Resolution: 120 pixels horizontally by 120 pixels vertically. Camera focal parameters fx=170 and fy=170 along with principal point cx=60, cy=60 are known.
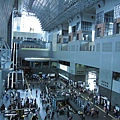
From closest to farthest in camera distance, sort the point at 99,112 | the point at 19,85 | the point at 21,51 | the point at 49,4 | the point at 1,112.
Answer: the point at 1,112, the point at 99,112, the point at 19,85, the point at 49,4, the point at 21,51

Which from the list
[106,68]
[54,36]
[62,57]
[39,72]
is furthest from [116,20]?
[54,36]

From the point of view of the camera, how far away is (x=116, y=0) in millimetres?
19094

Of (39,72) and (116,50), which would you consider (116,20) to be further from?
(39,72)

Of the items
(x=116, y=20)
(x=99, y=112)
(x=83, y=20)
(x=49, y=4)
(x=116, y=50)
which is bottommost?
(x=99, y=112)

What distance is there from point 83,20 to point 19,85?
15.1 metres

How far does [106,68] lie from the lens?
766 inches

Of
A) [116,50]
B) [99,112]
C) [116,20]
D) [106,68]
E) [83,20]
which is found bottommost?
[99,112]

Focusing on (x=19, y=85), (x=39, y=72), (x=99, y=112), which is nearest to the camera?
(x=99, y=112)

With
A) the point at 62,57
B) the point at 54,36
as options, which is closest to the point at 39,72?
the point at 62,57

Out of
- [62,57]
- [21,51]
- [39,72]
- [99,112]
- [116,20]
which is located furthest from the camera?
[21,51]

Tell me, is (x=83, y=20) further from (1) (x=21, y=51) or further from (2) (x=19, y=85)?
(1) (x=21, y=51)

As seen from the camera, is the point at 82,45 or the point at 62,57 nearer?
the point at 82,45

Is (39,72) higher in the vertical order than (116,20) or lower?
lower

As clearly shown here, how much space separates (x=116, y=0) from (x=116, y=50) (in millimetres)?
5836
